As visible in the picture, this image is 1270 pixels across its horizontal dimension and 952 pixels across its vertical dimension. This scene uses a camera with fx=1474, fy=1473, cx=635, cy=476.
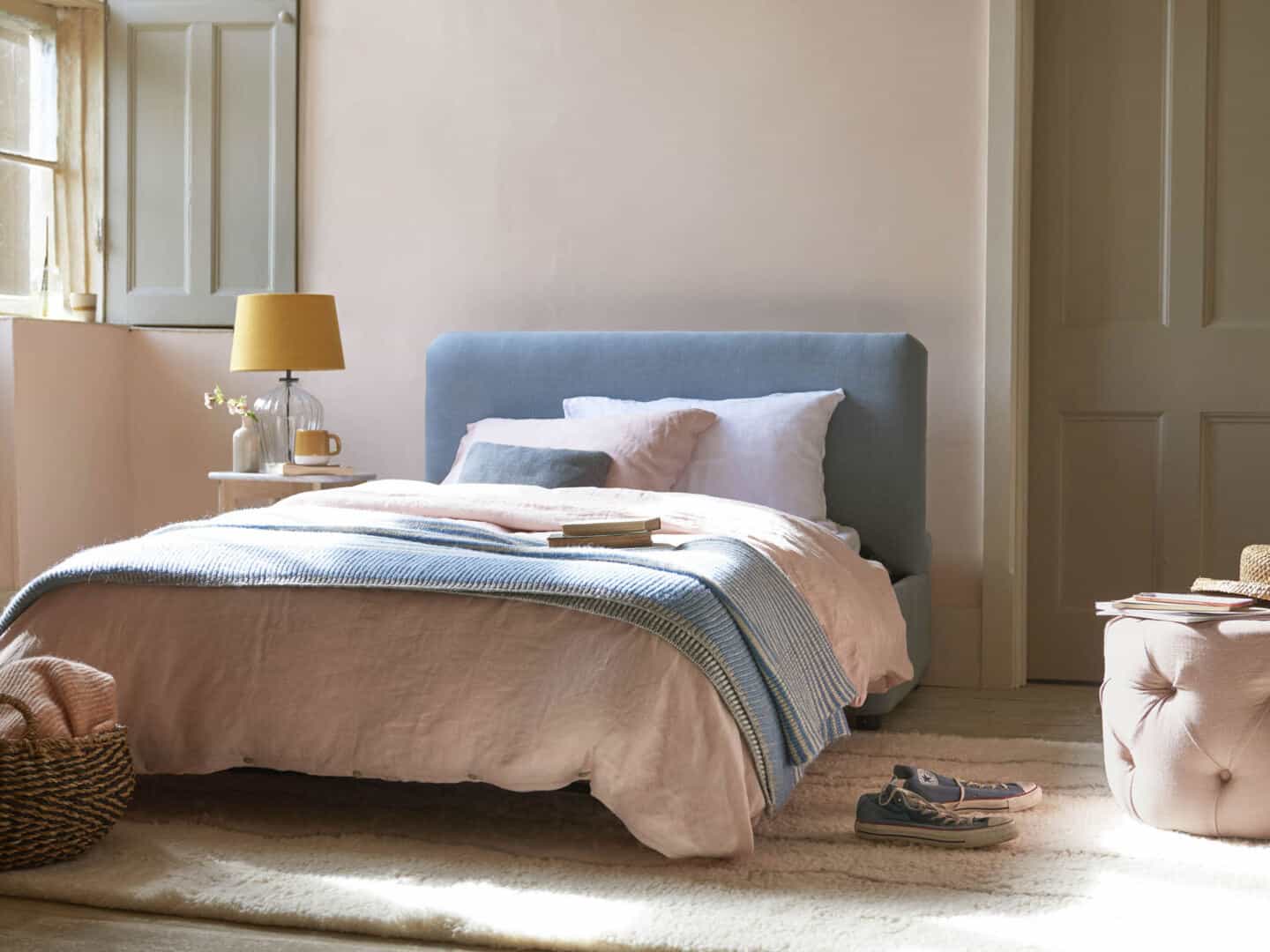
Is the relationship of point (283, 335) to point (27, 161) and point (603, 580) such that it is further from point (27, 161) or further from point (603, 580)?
point (603, 580)

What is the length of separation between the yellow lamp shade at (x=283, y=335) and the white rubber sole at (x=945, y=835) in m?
2.63

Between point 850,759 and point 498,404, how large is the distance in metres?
1.91

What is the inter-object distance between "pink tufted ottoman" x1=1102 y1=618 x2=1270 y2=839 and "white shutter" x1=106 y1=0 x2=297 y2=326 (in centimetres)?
342

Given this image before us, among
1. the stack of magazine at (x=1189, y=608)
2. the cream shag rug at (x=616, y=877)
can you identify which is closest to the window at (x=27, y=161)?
the cream shag rug at (x=616, y=877)

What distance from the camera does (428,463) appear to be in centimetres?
498

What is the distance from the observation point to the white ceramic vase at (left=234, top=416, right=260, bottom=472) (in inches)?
193

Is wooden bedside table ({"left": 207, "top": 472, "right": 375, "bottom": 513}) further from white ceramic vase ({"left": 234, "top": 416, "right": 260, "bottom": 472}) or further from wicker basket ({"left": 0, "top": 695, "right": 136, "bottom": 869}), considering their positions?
wicker basket ({"left": 0, "top": 695, "right": 136, "bottom": 869})

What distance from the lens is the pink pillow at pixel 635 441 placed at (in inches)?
167

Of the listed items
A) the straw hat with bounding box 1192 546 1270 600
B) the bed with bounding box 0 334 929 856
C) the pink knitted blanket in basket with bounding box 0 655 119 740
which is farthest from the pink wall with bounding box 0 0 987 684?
the pink knitted blanket in basket with bounding box 0 655 119 740

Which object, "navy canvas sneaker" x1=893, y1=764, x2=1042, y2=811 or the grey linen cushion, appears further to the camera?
the grey linen cushion

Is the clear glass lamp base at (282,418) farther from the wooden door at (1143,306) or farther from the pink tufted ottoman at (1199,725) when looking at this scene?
the pink tufted ottoman at (1199,725)

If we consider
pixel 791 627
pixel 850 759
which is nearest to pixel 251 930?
pixel 791 627

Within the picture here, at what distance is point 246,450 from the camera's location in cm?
489

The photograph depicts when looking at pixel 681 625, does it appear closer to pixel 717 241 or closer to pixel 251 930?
pixel 251 930
